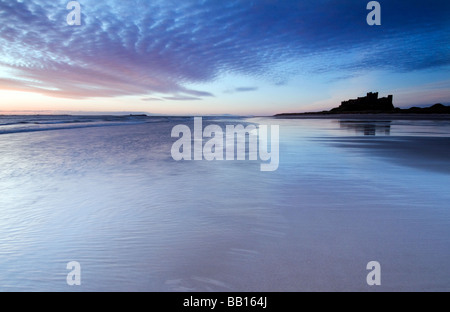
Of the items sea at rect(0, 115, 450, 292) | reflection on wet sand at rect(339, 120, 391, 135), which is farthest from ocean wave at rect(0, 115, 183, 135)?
reflection on wet sand at rect(339, 120, 391, 135)

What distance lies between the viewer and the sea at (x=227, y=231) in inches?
80.1

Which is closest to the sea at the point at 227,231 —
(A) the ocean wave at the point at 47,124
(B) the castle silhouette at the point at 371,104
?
(A) the ocean wave at the point at 47,124

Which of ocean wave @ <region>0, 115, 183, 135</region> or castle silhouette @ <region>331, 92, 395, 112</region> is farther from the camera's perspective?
castle silhouette @ <region>331, 92, 395, 112</region>

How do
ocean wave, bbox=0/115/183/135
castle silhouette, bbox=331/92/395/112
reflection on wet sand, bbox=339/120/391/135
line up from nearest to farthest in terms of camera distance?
reflection on wet sand, bbox=339/120/391/135 < ocean wave, bbox=0/115/183/135 < castle silhouette, bbox=331/92/395/112

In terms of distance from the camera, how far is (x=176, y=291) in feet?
6.33

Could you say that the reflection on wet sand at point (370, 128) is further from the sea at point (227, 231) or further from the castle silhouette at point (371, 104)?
the castle silhouette at point (371, 104)

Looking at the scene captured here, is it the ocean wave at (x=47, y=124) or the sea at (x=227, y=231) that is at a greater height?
the ocean wave at (x=47, y=124)

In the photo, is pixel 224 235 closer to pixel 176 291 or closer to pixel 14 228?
pixel 176 291

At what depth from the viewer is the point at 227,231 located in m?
2.81

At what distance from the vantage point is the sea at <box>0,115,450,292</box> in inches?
80.1

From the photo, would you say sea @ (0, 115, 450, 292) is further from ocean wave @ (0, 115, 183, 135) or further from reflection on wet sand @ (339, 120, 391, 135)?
ocean wave @ (0, 115, 183, 135)

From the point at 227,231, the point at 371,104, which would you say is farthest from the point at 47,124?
the point at 371,104

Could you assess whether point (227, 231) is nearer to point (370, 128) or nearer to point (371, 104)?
point (370, 128)
